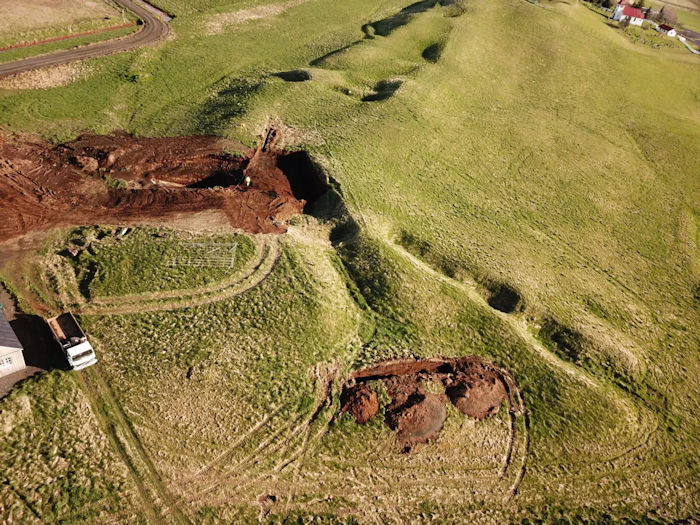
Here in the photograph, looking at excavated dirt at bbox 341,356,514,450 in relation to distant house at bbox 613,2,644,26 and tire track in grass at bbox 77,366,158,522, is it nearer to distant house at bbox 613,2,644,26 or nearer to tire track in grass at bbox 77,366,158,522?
tire track in grass at bbox 77,366,158,522

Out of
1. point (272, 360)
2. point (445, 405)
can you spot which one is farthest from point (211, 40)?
point (445, 405)

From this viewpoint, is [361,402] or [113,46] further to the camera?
[113,46]

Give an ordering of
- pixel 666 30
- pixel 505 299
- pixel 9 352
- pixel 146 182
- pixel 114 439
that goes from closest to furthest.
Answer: pixel 114 439, pixel 9 352, pixel 505 299, pixel 146 182, pixel 666 30

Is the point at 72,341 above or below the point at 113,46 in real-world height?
below

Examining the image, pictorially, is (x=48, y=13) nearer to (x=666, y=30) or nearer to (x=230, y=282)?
(x=230, y=282)

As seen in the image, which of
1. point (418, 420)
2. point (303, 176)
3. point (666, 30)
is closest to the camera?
point (418, 420)

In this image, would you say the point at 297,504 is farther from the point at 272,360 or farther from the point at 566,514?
the point at 566,514

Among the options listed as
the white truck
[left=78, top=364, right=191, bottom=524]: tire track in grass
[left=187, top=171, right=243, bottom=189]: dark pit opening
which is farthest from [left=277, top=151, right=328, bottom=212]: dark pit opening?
[left=78, top=364, right=191, bottom=524]: tire track in grass

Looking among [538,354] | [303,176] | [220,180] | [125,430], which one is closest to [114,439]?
[125,430]
